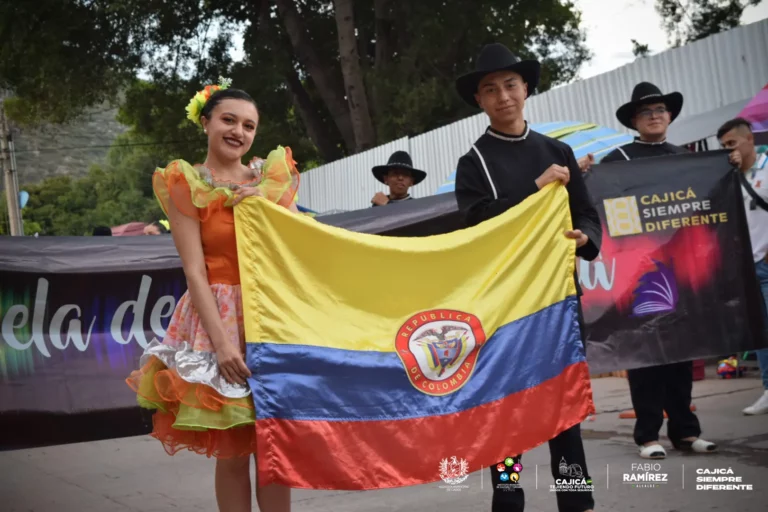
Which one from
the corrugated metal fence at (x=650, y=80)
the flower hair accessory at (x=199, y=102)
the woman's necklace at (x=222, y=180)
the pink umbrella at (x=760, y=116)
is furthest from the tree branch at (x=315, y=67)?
the woman's necklace at (x=222, y=180)

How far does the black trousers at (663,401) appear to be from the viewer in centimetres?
540

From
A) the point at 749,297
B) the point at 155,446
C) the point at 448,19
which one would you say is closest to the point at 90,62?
the point at 448,19

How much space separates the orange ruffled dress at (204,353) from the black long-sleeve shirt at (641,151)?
321 cm

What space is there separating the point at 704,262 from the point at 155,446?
4.89 m

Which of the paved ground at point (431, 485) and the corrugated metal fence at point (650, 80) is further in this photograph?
the corrugated metal fence at point (650, 80)

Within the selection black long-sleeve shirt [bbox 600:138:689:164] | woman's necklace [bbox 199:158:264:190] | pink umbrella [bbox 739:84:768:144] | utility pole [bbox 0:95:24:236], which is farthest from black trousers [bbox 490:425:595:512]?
utility pole [bbox 0:95:24:236]

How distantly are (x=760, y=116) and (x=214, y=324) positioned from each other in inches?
244

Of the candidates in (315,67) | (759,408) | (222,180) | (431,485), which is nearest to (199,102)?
(222,180)

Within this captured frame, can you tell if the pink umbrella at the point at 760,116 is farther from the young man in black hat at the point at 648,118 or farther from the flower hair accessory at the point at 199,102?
the flower hair accessory at the point at 199,102

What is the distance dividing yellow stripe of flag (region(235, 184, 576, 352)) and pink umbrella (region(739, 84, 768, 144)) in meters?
4.55

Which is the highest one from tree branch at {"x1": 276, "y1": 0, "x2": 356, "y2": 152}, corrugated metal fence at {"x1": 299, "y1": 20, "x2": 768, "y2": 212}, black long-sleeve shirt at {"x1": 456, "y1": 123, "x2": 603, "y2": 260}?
tree branch at {"x1": 276, "y1": 0, "x2": 356, "y2": 152}

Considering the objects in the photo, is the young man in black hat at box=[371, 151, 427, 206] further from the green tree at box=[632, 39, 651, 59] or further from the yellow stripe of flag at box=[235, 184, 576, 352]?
the green tree at box=[632, 39, 651, 59]

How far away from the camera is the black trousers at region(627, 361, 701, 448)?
5.40m

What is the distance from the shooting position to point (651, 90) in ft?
19.3
